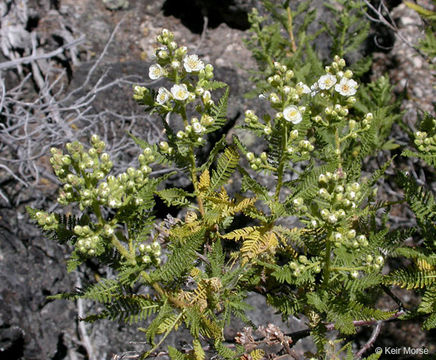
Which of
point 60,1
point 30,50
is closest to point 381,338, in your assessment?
point 30,50

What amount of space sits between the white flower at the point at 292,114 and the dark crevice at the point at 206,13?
3.19 meters

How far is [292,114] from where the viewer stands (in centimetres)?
194

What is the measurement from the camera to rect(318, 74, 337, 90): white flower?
2191 mm

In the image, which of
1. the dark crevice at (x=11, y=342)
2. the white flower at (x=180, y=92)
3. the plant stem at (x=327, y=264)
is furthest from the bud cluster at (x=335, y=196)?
the dark crevice at (x=11, y=342)

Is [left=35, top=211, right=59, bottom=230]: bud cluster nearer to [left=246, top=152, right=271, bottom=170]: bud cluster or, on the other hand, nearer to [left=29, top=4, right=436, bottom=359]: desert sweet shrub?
[left=29, top=4, right=436, bottom=359]: desert sweet shrub

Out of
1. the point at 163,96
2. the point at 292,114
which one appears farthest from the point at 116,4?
the point at 292,114

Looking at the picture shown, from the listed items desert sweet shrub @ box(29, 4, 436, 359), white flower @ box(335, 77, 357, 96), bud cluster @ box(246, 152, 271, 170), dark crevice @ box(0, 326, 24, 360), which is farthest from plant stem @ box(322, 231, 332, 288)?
dark crevice @ box(0, 326, 24, 360)

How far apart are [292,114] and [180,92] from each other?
0.52 m

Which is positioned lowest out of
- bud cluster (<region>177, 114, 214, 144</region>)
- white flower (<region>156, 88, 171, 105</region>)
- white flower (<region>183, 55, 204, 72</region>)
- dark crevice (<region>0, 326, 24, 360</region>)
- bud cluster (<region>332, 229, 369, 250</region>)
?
dark crevice (<region>0, 326, 24, 360</region>)

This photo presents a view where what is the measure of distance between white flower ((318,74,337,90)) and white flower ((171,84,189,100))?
0.72 meters

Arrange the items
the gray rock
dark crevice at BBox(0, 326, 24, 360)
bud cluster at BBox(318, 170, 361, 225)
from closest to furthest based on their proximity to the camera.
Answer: bud cluster at BBox(318, 170, 361, 225)
dark crevice at BBox(0, 326, 24, 360)
the gray rock

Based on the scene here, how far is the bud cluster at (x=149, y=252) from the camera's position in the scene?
1.81 m

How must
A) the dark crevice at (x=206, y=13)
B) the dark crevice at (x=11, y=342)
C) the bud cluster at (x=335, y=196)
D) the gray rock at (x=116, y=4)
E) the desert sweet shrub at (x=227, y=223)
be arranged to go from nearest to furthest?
the bud cluster at (x=335, y=196) < the desert sweet shrub at (x=227, y=223) < the dark crevice at (x=11, y=342) < the dark crevice at (x=206, y=13) < the gray rock at (x=116, y=4)

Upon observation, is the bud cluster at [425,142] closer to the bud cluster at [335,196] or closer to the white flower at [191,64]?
the bud cluster at [335,196]
